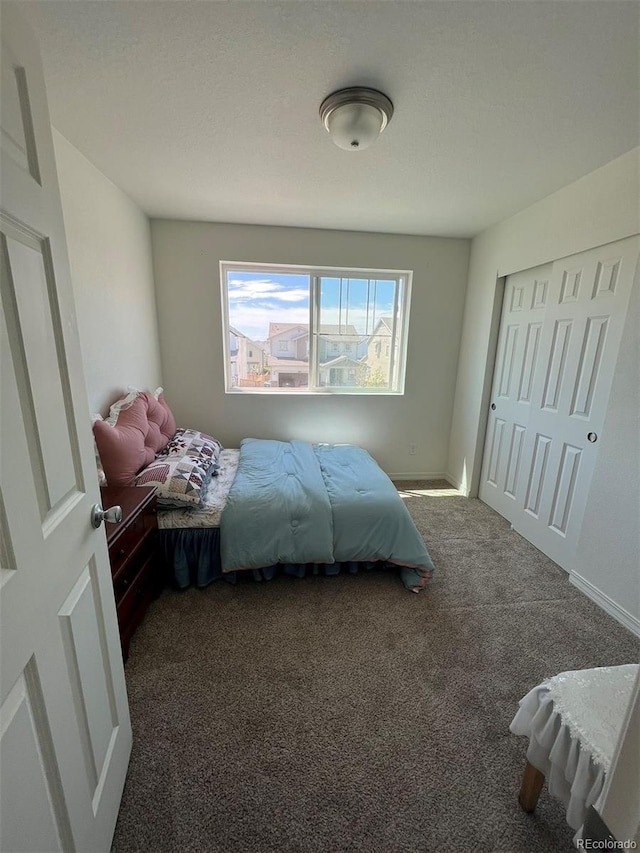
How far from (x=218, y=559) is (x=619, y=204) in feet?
9.93

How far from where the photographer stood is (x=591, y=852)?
455 mm

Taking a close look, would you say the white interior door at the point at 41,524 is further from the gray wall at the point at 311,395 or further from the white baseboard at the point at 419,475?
the white baseboard at the point at 419,475

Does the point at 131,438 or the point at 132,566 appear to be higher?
the point at 131,438

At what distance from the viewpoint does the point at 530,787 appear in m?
1.07

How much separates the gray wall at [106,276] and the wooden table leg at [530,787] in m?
2.53

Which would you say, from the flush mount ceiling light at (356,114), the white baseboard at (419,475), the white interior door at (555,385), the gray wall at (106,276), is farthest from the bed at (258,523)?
the flush mount ceiling light at (356,114)

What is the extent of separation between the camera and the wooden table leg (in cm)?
106

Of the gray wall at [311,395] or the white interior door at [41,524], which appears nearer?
the white interior door at [41,524]

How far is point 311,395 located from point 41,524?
2.88 m

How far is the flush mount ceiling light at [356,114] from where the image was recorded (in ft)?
4.64

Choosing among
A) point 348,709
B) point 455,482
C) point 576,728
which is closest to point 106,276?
point 348,709

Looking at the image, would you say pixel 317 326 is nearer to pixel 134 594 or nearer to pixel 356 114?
pixel 356 114

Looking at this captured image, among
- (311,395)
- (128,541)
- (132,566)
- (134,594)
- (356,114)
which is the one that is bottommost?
(134,594)

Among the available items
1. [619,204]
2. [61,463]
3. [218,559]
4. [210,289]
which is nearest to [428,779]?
[218,559]
